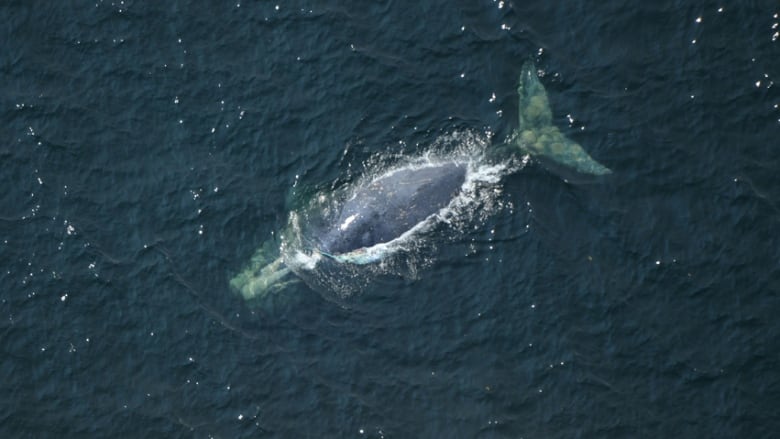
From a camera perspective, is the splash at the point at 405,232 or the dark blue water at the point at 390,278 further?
the splash at the point at 405,232

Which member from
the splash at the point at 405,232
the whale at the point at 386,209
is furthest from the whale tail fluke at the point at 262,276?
the splash at the point at 405,232

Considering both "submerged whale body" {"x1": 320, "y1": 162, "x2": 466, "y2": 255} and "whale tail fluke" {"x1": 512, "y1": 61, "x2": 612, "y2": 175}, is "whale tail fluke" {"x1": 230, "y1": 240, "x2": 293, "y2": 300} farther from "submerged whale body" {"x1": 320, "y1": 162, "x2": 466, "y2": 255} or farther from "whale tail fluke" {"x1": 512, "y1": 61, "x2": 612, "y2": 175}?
"whale tail fluke" {"x1": 512, "y1": 61, "x2": 612, "y2": 175}

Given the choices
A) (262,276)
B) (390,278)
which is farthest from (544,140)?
(262,276)

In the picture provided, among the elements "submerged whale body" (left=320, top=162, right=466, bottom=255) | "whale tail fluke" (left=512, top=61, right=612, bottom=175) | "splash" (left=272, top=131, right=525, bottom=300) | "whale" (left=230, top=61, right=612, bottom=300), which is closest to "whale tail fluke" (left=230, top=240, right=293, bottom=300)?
"whale" (left=230, top=61, right=612, bottom=300)

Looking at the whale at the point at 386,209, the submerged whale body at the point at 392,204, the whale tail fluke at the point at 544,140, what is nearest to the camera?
the whale tail fluke at the point at 544,140

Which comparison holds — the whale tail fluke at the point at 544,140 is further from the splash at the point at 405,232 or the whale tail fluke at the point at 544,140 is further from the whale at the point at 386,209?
the splash at the point at 405,232

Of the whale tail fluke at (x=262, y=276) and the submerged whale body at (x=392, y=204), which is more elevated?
the submerged whale body at (x=392, y=204)

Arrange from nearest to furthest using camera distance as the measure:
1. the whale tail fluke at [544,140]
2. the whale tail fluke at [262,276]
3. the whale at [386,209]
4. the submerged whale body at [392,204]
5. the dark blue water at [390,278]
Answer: the dark blue water at [390,278], the whale tail fluke at [544,140], the whale at [386,209], the submerged whale body at [392,204], the whale tail fluke at [262,276]
